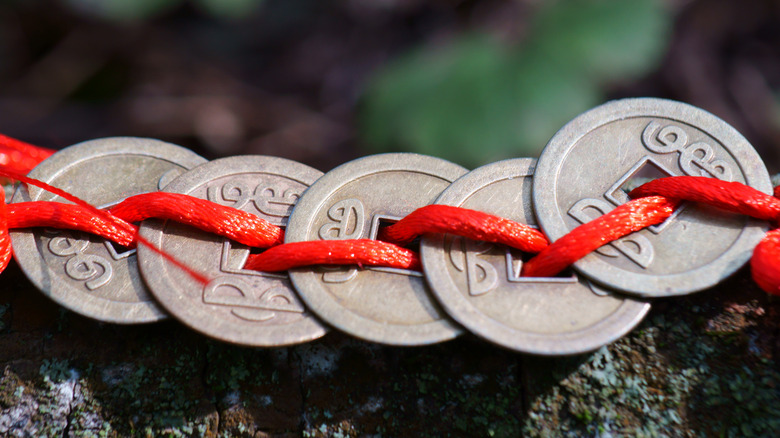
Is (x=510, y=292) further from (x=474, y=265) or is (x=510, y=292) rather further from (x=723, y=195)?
(x=723, y=195)

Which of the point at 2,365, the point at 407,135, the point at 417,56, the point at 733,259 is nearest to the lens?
the point at 733,259

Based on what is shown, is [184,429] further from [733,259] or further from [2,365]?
[733,259]

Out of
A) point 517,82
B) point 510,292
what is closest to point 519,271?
point 510,292

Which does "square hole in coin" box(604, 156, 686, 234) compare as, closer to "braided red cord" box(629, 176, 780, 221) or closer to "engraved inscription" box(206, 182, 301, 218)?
"braided red cord" box(629, 176, 780, 221)

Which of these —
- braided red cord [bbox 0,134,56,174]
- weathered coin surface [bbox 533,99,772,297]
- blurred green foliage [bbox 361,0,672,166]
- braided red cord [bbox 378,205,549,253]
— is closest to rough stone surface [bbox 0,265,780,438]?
weathered coin surface [bbox 533,99,772,297]

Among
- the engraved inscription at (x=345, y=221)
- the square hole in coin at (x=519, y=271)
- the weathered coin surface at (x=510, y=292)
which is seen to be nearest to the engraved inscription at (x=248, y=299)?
the engraved inscription at (x=345, y=221)

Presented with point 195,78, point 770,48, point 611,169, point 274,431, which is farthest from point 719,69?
point 274,431
